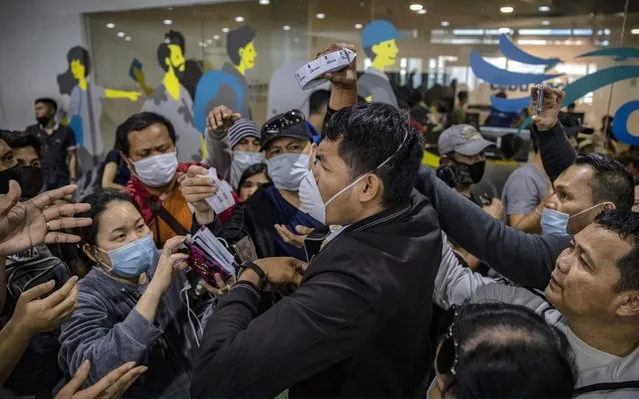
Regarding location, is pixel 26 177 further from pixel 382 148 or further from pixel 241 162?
pixel 382 148

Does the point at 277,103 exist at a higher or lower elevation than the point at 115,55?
lower

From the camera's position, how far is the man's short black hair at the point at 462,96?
3712 millimetres

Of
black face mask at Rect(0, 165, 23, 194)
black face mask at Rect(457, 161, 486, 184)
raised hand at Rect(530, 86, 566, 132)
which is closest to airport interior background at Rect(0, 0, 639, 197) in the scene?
black face mask at Rect(457, 161, 486, 184)

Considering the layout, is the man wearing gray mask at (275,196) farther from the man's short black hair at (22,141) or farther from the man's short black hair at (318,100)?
the man's short black hair at (318,100)

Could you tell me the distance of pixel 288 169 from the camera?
1923 millimetres

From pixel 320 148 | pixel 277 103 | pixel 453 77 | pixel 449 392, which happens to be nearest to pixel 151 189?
pixel 320 148

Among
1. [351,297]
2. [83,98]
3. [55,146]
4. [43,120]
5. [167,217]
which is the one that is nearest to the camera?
[351,297]

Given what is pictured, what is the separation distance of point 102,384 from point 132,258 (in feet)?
1.69

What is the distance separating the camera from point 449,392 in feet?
2.90

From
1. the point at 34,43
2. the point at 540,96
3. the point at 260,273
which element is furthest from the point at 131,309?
the point at 34,43

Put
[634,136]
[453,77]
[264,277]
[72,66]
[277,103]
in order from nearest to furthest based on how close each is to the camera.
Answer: [264,277]
[634,136]
[453,77]
[277,103]
[72,66]

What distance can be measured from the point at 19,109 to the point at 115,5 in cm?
164

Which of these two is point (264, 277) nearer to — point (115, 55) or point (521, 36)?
point (521, 36)

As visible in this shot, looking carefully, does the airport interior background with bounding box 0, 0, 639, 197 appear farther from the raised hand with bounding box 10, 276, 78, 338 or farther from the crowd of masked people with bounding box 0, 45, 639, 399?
the raised hand with bounding box 10, 276, 78, 338
